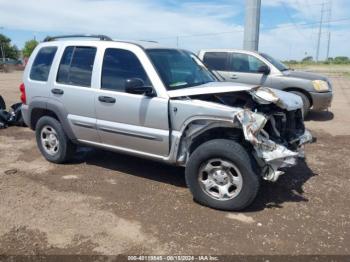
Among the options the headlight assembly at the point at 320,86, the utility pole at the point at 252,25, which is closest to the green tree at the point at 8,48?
the utility pole at the point at 252,25

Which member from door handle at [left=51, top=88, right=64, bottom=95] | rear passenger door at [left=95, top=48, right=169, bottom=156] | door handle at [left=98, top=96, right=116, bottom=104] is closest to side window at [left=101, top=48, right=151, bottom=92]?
rear passenger door at [left=95, top=48, right=169, bottom=156]

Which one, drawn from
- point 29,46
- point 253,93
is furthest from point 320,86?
point 29,46

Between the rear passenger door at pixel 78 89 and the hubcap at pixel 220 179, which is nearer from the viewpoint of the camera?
the hubcap at pixel 220 179

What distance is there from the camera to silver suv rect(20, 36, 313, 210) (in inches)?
161

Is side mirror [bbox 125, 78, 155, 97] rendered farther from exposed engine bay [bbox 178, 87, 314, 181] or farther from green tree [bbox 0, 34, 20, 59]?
green tree [bbox 0, 34, 20, 59]

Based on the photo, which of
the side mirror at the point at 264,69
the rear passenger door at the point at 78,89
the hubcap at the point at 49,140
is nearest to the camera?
the rear passenger door at the point at 78,89

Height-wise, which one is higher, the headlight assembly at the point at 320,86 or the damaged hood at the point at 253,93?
the damaged hood at the point at 253,93

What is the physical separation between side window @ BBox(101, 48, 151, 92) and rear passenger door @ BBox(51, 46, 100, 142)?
0.23 metres

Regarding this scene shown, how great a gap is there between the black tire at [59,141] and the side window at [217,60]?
5649 mm

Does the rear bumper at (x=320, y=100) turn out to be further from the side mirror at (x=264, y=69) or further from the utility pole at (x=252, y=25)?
the utility pole at (x=252, y=25)

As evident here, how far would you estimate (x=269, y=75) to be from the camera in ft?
31.6

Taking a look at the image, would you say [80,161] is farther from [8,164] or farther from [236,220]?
[236,220]

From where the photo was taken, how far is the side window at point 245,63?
989 cm

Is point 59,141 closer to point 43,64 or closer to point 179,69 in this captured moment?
point 43,64
